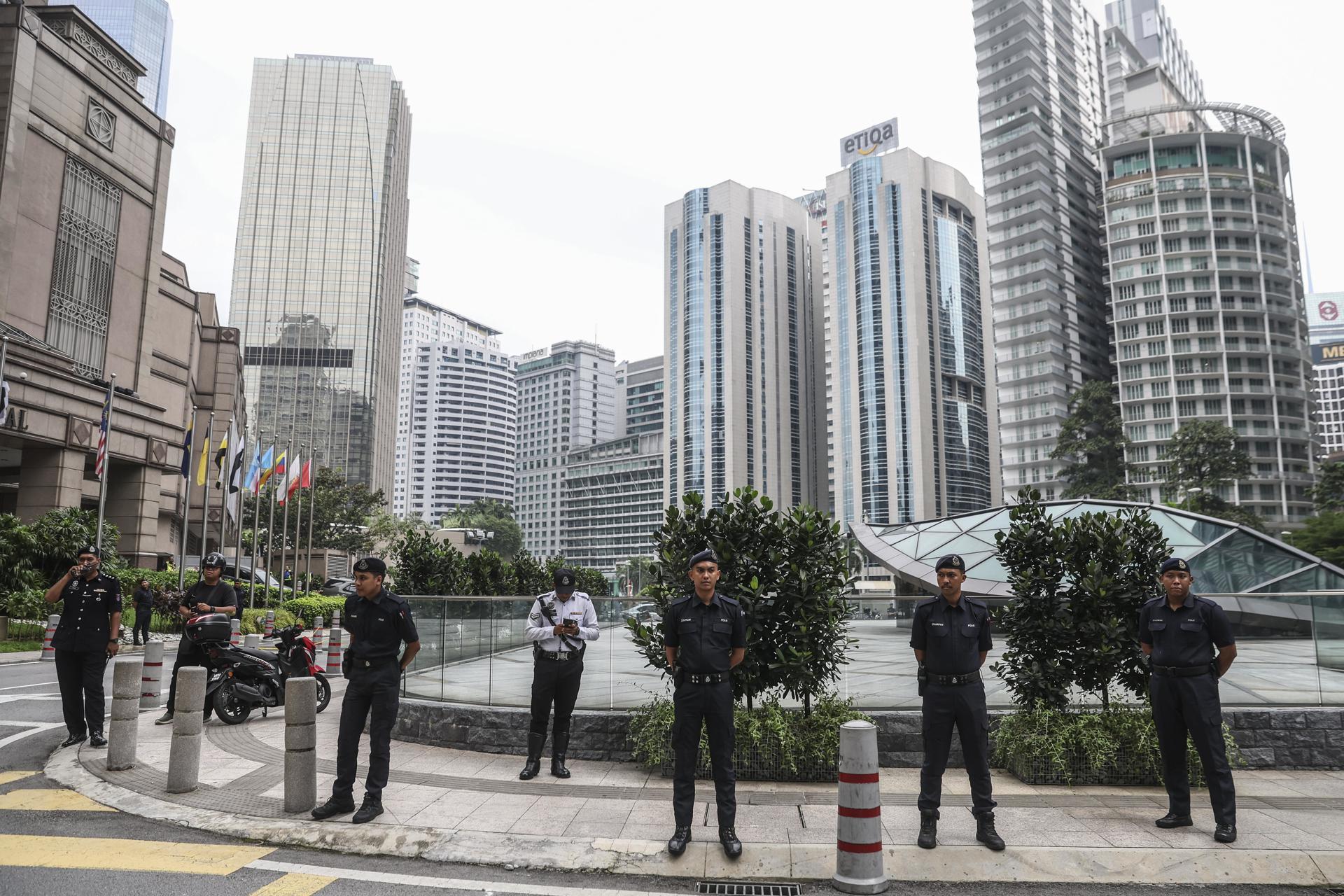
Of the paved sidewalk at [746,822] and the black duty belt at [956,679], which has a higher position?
the black duty belt at [956,679]

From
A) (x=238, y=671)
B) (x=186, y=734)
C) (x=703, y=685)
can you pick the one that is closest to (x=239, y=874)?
(x=186, y=734)

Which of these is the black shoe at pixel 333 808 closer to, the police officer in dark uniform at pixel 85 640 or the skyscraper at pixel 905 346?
the police officer in dark uniform at pixel 85 640

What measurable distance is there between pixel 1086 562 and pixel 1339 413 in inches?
9200

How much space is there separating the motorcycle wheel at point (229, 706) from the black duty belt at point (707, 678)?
7.55 meters

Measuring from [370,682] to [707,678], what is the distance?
2692mm

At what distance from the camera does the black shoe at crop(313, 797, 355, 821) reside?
6168 millimetres

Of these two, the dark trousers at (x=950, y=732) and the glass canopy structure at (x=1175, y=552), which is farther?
the glass canopy structure at (x=1175, y=552)

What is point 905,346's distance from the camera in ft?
390

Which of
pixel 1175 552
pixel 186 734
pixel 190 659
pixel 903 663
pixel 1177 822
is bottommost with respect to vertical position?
pixel 1177 822

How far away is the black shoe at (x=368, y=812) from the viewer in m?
6.07

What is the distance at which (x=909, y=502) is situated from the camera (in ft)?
380

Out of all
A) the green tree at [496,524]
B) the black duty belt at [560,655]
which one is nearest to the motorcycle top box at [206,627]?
the black duty belt at [560,655]

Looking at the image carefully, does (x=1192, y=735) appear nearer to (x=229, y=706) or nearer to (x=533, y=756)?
(x=533, y=756)

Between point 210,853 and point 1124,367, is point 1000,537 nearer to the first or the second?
point 210,853
